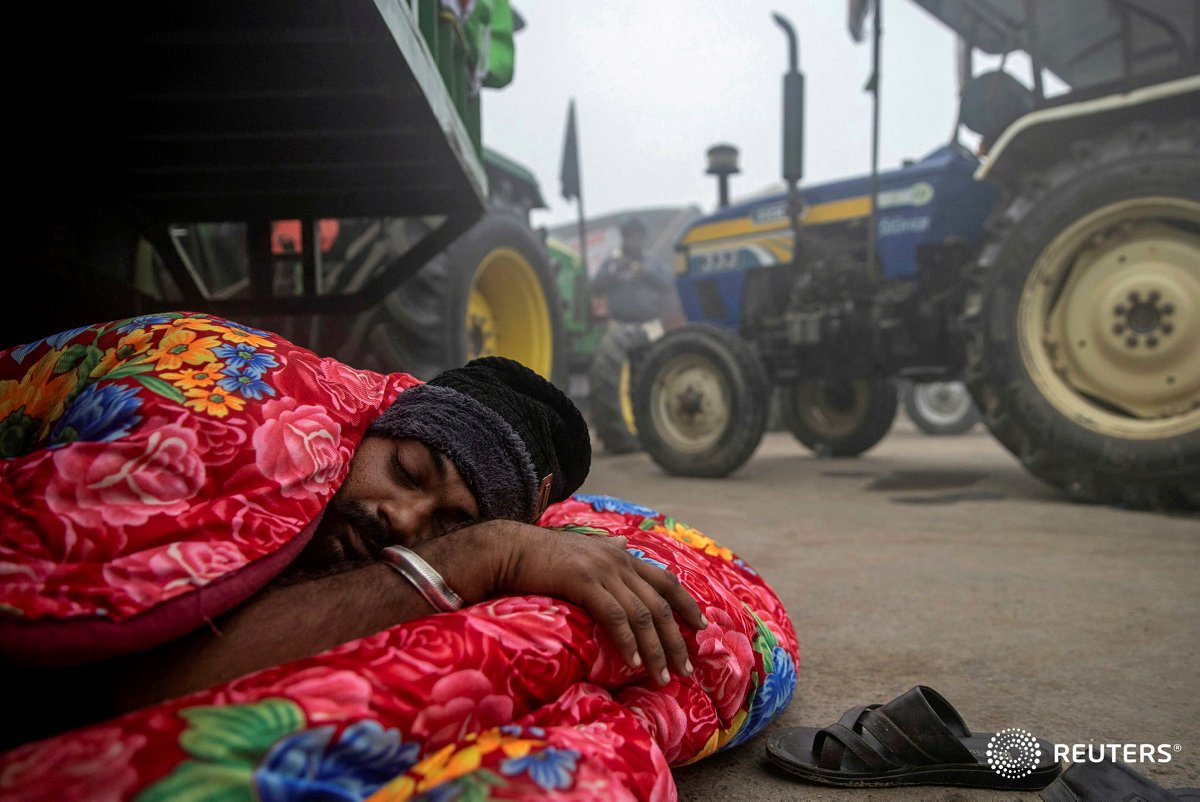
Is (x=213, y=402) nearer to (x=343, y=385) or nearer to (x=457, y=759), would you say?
(x=343, y=385)

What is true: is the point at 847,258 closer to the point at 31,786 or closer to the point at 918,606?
the point at 918,606

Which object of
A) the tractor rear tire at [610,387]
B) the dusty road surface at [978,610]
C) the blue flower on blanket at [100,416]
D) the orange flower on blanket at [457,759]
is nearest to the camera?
the orange flower on blanket at [457,759]

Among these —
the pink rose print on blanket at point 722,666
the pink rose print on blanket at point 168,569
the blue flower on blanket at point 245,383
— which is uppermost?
the blue flower on blanket at point 245,383

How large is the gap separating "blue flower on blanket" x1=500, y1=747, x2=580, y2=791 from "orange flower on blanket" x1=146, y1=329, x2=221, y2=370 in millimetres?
607

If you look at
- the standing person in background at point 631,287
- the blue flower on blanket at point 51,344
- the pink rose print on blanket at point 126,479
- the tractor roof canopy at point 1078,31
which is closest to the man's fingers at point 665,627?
the pink rose print on blanket at point 126,479

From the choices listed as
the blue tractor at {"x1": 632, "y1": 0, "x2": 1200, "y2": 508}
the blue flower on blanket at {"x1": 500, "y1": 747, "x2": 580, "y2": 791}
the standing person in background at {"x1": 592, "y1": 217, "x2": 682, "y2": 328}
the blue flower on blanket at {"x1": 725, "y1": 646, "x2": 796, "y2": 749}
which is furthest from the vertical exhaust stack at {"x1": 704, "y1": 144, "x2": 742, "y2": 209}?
the blue flower on blanket at {"x1": 500, "y1": 747, "x2": 580, "y2": 791}

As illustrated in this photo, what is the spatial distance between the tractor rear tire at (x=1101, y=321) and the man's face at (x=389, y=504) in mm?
2893

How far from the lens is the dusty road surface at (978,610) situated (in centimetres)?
120

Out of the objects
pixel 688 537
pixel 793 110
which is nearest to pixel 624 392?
pixel 793 110

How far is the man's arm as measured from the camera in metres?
0.80

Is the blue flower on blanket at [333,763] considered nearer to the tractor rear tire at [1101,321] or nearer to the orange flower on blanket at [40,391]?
the orange flower on blanket at [40,391]

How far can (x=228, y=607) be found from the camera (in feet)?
2.73

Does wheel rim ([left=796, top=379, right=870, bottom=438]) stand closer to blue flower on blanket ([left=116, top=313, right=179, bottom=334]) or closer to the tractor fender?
the tractor fender

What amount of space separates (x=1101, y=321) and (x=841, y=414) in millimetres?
2545
